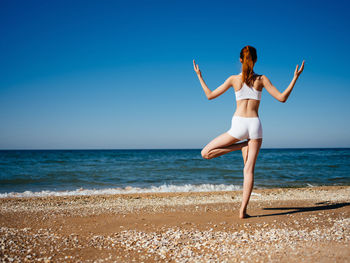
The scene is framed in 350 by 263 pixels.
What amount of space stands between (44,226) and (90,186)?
1103 centimetres

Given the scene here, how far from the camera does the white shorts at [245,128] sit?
15.9ft

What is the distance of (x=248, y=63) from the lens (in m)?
4.87

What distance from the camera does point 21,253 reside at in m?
3.64

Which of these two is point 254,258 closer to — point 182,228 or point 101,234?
point 182,228

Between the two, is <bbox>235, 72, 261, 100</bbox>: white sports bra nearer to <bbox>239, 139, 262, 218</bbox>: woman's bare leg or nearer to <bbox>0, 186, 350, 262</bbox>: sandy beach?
<bbox>239, 139, 262, 218</bbox>: woman's bare leg

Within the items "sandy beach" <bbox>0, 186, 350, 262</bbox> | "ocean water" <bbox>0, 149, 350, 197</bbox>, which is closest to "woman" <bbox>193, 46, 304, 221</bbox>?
"sandy beach" <bbox>0, 186, 350, 262</bbox>

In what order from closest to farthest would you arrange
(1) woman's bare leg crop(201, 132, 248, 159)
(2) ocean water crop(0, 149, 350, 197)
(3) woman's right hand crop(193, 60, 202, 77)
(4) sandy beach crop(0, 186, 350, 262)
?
(4) sandy beach crop(0, 186, 350, 262)
(1) woman's bare leg crop(201, 132, 248, 159)
(3) woman's right hand crop(193, 60, 202, 77)
(2) ocean water crop(0, 149, 350, 197)

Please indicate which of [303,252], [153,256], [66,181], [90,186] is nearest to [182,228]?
[153,256]

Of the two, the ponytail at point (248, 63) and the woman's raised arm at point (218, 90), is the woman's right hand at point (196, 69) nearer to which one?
the woman's raised arm at point (218, 90)

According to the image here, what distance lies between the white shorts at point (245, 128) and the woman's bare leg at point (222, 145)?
0.13 metres

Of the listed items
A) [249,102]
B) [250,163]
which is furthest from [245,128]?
[250,163]

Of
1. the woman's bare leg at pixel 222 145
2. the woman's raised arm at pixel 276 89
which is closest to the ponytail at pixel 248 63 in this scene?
the woman's raised arm at pixel 276 89

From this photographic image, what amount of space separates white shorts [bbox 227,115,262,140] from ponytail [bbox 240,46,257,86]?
70 cm

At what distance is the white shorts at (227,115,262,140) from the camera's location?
484 centimetres
